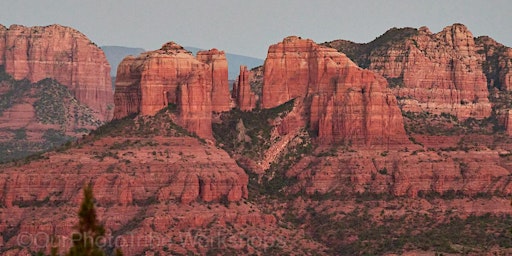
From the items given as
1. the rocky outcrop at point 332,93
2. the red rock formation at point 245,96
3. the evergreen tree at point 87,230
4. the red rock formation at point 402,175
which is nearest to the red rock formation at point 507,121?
the red rock formation at point 402,175

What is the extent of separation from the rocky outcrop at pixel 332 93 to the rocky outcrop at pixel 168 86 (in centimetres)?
873

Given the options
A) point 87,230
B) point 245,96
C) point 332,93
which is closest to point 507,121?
point 332,93

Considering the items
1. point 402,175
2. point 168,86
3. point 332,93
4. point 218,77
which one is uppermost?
point 218,77

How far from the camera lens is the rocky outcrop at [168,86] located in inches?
7092

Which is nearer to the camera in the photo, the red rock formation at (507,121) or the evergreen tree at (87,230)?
the evergreen tree at (87,230)

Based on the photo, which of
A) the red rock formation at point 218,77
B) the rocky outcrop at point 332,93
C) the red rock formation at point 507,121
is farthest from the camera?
the red rock formation at point 507,121

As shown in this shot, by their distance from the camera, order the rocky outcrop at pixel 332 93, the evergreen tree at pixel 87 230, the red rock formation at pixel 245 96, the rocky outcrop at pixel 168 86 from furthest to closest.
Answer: the red rock formation at pixel 245 96
the rocky outcrop at pixel 332 93
the rocky outcrop at pixel 168 86
the evergreen tree at pixel 87 230

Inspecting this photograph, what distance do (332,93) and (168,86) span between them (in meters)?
16.8

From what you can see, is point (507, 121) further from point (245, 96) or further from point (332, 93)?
point (245, 96)

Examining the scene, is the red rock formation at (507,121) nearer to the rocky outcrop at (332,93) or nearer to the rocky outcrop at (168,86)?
the rocky outcrop at (332,93)

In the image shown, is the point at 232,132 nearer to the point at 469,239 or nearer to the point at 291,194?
the point at 291,194

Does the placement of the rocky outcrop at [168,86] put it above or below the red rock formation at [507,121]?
above

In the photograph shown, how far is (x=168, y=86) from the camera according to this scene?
181 m

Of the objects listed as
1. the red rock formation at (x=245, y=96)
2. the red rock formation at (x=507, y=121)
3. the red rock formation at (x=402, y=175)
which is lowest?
the red rock formation at (x=402, y=175)
